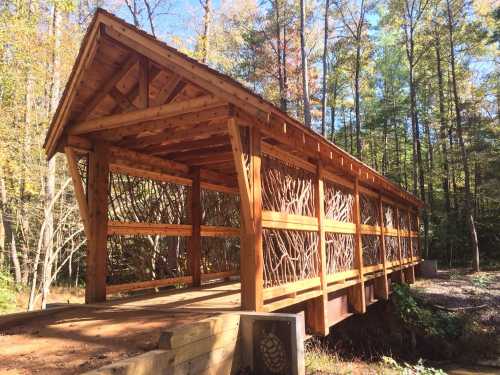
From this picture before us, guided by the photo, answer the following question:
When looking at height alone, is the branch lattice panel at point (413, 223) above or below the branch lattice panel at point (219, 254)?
above

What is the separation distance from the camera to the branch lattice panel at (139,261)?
6302 millimetres

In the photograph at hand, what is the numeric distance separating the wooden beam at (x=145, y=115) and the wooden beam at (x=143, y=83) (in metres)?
0.13

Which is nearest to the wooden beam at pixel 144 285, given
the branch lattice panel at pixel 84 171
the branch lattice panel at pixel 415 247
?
the branch lattice panel at pixel 84 171

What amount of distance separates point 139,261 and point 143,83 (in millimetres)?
3224

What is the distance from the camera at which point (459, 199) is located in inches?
874

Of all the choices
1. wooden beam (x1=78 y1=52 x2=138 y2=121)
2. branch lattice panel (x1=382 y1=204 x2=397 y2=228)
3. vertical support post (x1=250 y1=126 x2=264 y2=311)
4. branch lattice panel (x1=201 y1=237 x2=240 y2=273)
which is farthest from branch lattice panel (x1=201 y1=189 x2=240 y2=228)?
branch lattice panel (x1=382 y1=204 x2=397 y2=228)

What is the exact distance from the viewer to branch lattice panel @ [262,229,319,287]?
15.1 ft

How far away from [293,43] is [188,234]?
52.7 feet

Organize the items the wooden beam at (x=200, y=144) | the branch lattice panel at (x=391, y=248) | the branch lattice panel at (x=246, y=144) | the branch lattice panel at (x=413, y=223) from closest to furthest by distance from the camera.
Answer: the branch lattice panel at (x=246, y=144) → the wooden beam at (x=200, y=144) → the branch lattice panel at (x=391, y=248) → the branch lattice panel at (x=413, y=223)

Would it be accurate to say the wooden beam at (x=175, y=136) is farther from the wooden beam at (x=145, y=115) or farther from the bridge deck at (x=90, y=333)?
the bridge deck at (x=90, y=333)

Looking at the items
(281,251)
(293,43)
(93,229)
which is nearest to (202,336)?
(281,251)

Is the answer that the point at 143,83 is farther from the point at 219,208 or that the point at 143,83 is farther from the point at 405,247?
the point at 405,247

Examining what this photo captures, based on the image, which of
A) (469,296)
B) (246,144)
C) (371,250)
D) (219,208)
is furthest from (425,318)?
(246,144)

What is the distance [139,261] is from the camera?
6.79 metres
